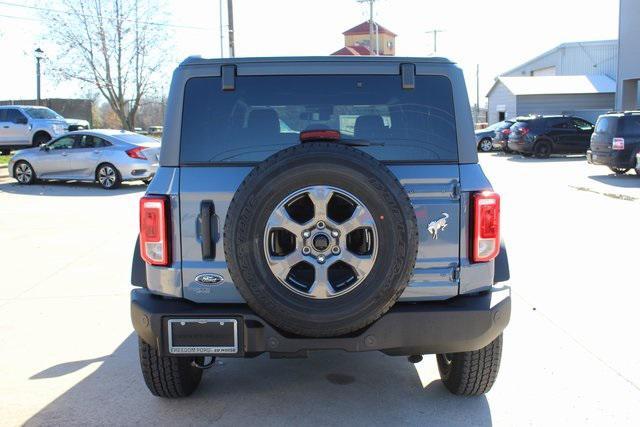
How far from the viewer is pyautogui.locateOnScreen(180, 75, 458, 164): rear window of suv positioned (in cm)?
356

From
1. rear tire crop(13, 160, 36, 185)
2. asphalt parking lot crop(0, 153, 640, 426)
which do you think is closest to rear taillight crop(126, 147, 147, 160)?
rear tire crop(13, 160, 36, 185)

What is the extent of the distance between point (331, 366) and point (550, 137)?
23.7 metres

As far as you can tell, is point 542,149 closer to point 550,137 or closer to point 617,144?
point 550,137

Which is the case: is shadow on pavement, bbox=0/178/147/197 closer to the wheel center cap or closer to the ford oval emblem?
the ford oval emblem

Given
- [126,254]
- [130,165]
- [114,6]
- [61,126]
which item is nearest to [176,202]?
[126,254]

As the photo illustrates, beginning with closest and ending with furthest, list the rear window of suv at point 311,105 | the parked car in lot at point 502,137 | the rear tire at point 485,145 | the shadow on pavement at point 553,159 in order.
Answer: the rear window of suv at point 311,105, the shadow on pavement at point 553,159, the parked car in lot at point 502,137, the rear tire at point 485,145

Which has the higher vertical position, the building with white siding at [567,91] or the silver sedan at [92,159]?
the building with white siding at [567,91]

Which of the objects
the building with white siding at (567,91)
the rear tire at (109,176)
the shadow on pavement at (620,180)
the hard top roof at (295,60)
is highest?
the building with white siding at (567,91)

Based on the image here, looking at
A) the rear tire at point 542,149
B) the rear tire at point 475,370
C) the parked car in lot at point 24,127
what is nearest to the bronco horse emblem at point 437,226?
the rear tire at point 475,370

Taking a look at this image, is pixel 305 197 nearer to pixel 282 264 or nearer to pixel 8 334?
pixel 282 264

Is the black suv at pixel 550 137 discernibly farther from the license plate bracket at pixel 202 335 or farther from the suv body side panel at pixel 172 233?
the license plate bracket at pixel 202 335

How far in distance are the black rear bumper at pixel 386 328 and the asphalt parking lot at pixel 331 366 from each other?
632 millimetres

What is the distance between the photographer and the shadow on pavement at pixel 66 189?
16.1 m

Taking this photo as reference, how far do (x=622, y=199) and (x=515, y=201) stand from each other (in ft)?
7.01
